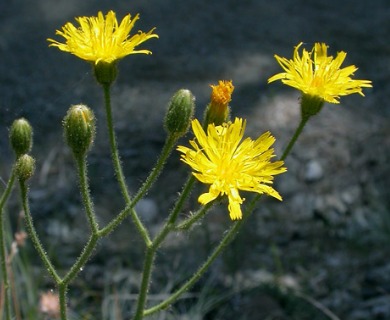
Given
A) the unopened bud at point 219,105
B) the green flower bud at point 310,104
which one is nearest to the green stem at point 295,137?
the green flower bud at point 310,104

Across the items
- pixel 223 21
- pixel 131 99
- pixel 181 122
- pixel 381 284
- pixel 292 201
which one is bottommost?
pixel 381 284

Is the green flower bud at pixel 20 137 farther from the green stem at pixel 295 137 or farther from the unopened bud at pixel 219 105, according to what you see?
the green stem at pixel 295 137

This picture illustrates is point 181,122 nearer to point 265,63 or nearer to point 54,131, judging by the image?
point 54,131

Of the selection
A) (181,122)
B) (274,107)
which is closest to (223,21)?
(274,107)

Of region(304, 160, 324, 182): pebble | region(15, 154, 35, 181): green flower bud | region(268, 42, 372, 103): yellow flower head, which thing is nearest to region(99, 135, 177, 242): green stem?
region(15, 154, 35, 181): green flower bud

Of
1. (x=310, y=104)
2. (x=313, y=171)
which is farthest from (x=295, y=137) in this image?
(x=313, y=171)

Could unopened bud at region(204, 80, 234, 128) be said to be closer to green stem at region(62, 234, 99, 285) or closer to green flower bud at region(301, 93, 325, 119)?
green flower bud at region(301, 93, 325, 119)

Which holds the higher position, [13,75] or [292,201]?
[13,75]
